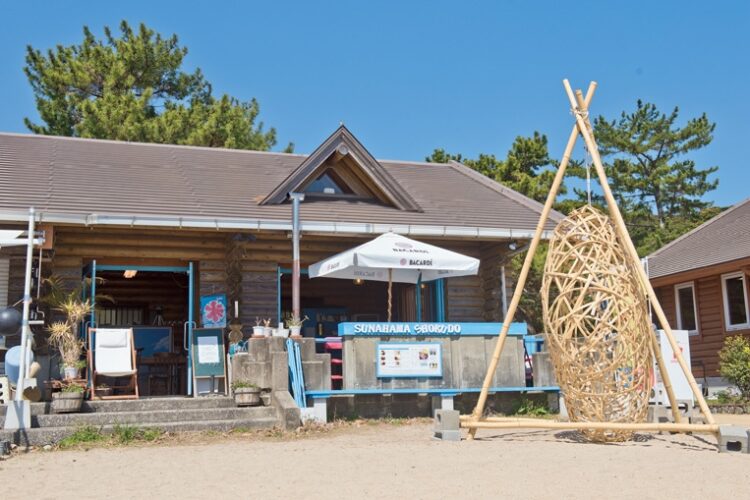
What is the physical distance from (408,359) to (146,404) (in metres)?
3.54

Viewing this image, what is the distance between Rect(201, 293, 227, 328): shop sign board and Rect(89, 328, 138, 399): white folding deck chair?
1.81 meters

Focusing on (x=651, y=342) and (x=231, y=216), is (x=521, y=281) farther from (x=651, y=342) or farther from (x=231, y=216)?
(x=231, y=216)

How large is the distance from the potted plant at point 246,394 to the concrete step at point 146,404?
10.5 inches

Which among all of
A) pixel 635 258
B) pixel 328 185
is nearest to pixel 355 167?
pixel 328 185

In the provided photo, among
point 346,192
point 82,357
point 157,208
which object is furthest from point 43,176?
point 346,192

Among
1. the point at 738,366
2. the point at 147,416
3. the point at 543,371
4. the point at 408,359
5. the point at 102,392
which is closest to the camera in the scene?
the point at 147,416

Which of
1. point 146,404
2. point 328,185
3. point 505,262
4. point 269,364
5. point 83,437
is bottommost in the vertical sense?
point 83,437

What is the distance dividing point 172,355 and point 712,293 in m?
13.4

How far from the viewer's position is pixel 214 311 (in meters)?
13.3

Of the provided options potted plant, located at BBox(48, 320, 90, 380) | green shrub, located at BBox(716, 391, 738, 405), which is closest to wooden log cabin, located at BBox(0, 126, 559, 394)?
potted plant, located at BBox(48, 320, 90, 380)

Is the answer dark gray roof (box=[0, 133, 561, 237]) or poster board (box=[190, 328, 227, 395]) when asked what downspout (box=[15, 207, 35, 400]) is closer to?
dark gray roof (box=[0, 133, 561, 237])

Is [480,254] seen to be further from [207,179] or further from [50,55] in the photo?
[50,55]

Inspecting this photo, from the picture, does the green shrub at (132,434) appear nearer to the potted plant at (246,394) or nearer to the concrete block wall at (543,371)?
the potted plant at (246,394)

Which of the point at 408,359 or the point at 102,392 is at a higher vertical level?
the point at 408,359
